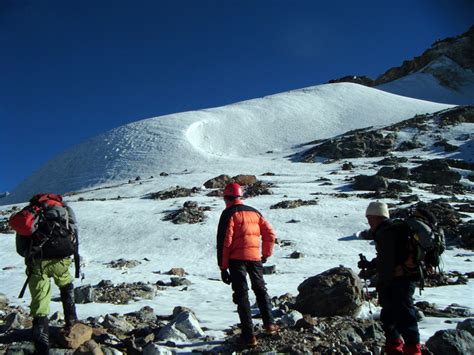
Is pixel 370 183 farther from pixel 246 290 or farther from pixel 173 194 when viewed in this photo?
pixel 246 290

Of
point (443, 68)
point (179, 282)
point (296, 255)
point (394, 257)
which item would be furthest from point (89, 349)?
point (443, 68)

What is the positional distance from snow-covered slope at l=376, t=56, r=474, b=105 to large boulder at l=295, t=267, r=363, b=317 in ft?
295

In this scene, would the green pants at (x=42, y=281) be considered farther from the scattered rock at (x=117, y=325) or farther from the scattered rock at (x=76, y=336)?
the scattered rock at (x=117, y=325)

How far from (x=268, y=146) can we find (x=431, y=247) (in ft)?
153

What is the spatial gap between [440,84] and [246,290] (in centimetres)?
10732

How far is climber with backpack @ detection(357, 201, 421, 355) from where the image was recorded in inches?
165

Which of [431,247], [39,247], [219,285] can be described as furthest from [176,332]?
[219,285]

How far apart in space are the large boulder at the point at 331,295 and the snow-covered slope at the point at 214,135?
3088 cm

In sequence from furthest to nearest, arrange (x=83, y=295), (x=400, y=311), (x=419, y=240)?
(x=83, y=295)
(x=400, y=311)
(x=419, y=240)

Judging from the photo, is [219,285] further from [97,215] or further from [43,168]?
[43,168]

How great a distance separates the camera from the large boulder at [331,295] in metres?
5.95

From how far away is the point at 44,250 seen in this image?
4715mm

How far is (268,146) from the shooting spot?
166ft

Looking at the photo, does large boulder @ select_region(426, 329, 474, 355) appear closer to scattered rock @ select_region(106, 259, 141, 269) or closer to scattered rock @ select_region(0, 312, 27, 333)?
scattered rock @ select_region(0, 312, 27, 333)
